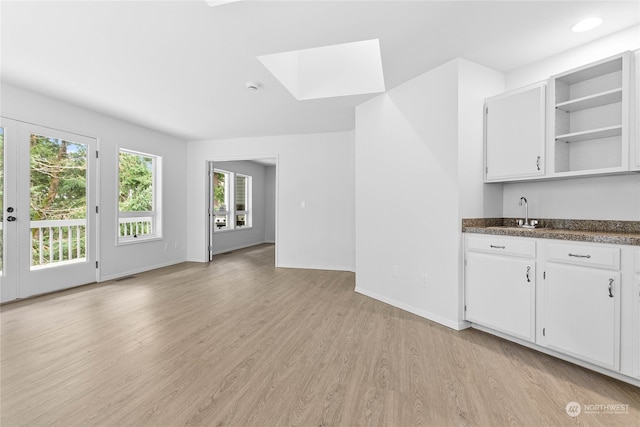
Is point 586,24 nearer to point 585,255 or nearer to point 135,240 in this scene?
point 585,255

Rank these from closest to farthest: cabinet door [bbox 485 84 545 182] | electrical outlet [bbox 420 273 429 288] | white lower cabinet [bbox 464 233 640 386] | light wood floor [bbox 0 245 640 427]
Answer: light wood floor [bbox 0 245 640 427], white lower cabinet [bbox 464 233 640 386], cabinet door [bbox 485 84 545 182], electrical outlet [bbox 420 273 429 288]

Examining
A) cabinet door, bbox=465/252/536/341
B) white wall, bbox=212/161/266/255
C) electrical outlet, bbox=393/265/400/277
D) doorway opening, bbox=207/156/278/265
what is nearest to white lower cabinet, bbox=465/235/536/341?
cabinet door, bbox=465/252/536/341

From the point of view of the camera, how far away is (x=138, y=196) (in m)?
5.25

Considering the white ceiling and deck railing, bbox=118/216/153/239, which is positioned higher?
the white ceiling

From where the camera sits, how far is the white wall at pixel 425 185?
110 inches

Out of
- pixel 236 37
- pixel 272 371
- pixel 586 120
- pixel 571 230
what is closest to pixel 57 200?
pixel 236 37

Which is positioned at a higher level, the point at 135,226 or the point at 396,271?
the point at 135,226

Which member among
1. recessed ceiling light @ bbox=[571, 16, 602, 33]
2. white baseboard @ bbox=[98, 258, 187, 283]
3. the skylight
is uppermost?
the skylight

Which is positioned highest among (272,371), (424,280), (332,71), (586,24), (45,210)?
(332,71)

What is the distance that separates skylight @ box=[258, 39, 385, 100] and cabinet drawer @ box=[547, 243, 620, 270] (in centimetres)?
235

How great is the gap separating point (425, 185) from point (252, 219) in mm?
6509

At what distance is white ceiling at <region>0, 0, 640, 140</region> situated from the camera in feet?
6.87

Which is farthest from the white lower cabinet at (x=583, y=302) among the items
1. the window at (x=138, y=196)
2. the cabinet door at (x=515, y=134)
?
the window at (x=138, y=196)

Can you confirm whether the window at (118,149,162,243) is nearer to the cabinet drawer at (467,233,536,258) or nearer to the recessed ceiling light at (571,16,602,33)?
the cabinet drawer at (467,233,536,258)
